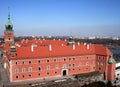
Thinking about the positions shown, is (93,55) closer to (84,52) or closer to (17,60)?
(84,52)

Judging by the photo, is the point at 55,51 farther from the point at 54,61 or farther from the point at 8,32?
the point at 8,32

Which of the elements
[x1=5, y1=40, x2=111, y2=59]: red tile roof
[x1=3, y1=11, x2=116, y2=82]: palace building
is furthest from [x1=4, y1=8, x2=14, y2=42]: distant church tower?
[x1=5, y1=40, x2=111, y2=59]: red tile roof

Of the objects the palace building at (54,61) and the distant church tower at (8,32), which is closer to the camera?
the palace building at (54,61)

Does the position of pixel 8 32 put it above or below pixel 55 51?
above

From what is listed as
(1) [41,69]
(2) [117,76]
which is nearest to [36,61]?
(1) [41,69]

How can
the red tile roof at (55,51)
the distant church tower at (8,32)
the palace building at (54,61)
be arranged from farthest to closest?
the distant church tower at (8,32)
the red tile roof at (55,51)
the palace building at (54,61)

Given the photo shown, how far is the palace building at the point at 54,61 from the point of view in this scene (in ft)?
165

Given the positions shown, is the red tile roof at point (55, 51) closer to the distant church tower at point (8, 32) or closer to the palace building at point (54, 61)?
the palace building at point (54, 61)

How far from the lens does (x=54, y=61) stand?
55.3 metres

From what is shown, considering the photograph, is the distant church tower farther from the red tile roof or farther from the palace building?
the red tile roof

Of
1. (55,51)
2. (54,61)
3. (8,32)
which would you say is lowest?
(54,61)

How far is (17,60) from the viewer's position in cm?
4994

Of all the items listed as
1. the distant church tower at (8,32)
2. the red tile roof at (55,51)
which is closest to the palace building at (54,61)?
the red tile roof at (55,51)

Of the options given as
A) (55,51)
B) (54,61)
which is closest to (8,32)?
(55,51)
